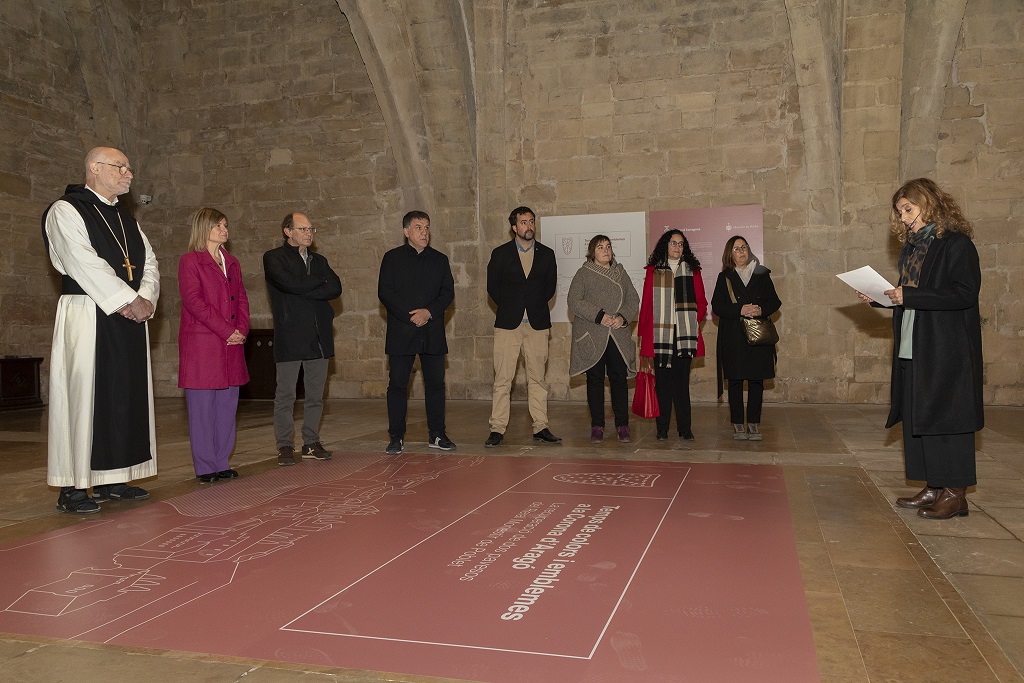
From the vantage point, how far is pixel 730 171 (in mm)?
9062

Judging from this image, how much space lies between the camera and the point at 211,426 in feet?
15.7

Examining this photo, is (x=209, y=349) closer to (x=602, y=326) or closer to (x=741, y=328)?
(x=602, y=326)

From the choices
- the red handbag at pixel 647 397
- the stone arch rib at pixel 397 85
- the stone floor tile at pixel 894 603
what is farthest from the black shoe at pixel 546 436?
the stone arch rib at pixel 397 85

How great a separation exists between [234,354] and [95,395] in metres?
0.89

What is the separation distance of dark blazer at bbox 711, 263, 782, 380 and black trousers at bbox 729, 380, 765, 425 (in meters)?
0.15

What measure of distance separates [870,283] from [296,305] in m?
3.42

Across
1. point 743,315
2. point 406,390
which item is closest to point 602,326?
point 743,315

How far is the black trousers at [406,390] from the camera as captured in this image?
575 cm

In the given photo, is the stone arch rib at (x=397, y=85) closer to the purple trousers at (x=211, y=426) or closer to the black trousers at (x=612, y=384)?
the black trousers at (x=612, y=384)

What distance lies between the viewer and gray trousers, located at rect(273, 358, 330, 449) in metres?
5.39

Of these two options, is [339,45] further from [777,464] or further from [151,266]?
[777,464]

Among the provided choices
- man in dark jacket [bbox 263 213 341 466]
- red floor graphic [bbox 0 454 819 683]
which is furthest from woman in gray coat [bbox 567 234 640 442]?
man in dark jacket [bbox 263 213 341 466]

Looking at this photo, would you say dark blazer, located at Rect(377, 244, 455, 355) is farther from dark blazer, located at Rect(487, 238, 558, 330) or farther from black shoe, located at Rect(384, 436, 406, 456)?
black shoe, located at Rect(384, 436, 406, 456)

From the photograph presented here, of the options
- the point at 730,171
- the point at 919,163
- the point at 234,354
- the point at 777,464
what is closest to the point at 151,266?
the point at 234,354
